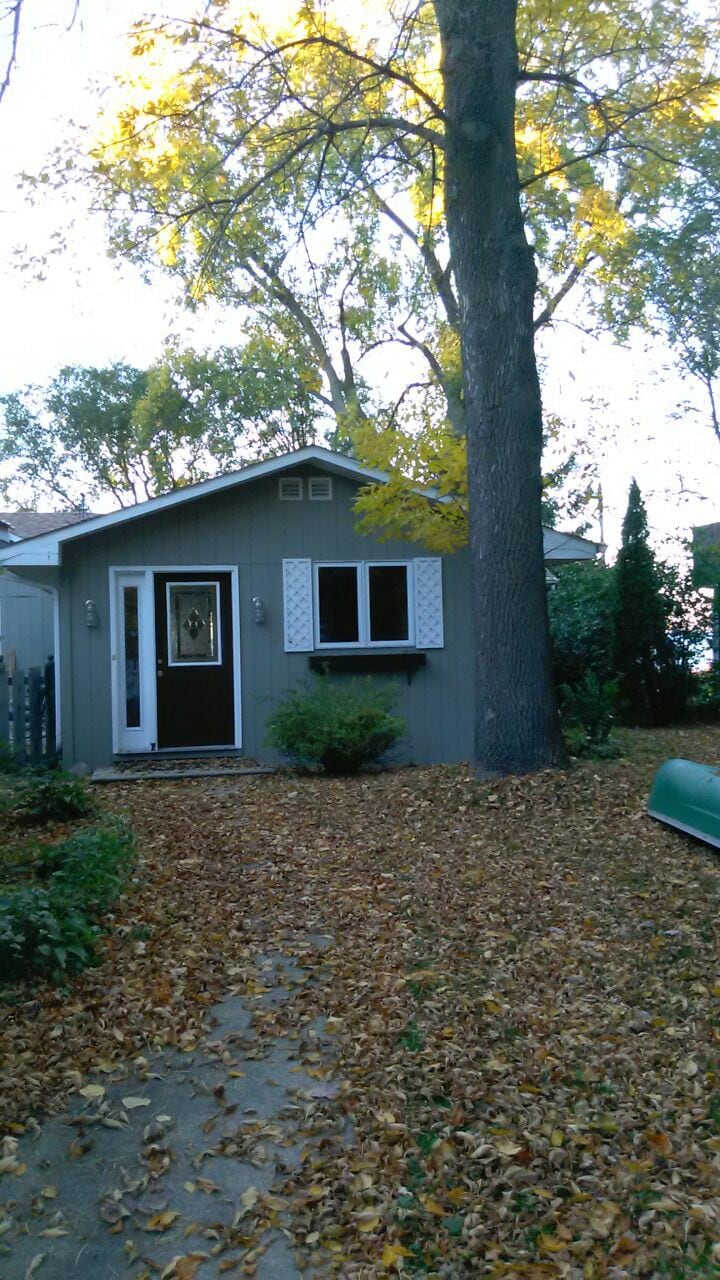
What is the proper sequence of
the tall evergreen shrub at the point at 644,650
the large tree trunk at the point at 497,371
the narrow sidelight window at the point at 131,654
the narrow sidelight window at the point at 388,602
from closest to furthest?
1. the large tree trunk at the point at 497,371
2. the narrow sidelight window at the point at 131,654
3. the narrow sidelight window at the point at 388,602
4. the tall evergreen shrub at the point at 644,650

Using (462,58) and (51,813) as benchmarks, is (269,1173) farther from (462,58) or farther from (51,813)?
(462,58)

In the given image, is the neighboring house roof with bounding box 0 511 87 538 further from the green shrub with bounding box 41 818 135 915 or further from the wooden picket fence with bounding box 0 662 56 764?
the green shrub with bounding box 41 818 135 915

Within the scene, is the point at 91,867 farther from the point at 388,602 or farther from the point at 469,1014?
the point at 388,602

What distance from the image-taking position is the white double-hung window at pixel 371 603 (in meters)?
12.4

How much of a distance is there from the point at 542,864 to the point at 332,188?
20.6ft

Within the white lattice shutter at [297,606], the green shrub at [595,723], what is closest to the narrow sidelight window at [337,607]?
the white lattice shutter at [297,606]

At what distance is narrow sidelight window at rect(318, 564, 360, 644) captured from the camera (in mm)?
12500

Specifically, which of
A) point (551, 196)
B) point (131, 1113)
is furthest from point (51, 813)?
point (551, 196)

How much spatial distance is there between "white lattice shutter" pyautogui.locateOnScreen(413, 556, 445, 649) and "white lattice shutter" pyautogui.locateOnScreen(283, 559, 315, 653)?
1.28 metres

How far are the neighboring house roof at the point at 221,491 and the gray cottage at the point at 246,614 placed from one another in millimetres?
26

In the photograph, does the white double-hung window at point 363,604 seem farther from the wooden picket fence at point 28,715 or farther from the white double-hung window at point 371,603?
the wooden picket fence at point 28,715

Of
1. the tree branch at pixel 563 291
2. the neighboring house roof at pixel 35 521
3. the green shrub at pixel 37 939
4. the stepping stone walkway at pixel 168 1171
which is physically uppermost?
the tree branch at pixel 563 291

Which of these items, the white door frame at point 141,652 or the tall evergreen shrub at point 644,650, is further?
the tall evergreen shrub at point 644,650

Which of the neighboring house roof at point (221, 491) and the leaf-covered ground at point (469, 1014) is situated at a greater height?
the neighboring house roof at point (221, 491)
